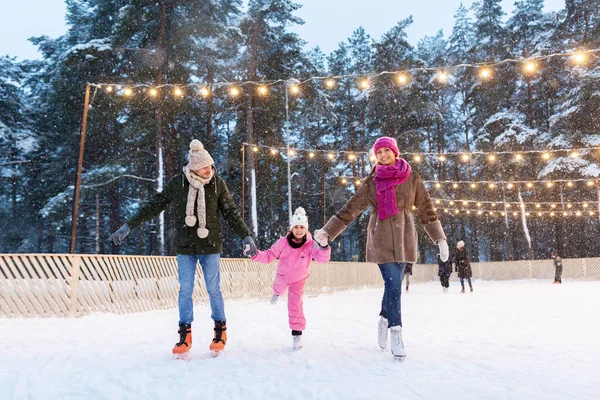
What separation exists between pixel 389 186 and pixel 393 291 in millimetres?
806

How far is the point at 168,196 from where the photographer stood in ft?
14.1

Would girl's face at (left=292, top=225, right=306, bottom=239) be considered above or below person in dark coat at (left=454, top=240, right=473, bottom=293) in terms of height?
above

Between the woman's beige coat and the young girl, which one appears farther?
the young girl

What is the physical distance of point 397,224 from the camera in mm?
3881

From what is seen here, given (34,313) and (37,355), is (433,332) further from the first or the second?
(34,313)

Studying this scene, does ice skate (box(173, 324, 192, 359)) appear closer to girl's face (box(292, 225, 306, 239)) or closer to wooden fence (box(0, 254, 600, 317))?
girl's face (box(292, 225, 306, 239))

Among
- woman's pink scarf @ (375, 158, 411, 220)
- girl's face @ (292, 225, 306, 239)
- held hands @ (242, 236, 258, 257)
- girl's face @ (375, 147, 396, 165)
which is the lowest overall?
held hands @ (242, 236, 258, 257)

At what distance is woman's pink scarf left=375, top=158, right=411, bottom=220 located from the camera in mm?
3877

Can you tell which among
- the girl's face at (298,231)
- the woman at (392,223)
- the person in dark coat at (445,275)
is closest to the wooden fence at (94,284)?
the girl's face at (298,231)

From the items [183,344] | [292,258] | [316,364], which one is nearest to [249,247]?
[292,258]

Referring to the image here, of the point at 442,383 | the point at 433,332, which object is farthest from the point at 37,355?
the point at 433,332

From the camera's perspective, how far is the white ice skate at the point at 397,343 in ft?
11.9

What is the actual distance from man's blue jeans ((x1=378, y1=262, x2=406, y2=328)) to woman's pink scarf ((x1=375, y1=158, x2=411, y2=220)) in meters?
0.39

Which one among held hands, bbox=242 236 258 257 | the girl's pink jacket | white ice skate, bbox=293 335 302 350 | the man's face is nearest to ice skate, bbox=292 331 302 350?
white ice skate, bbox=293 335 302 350
